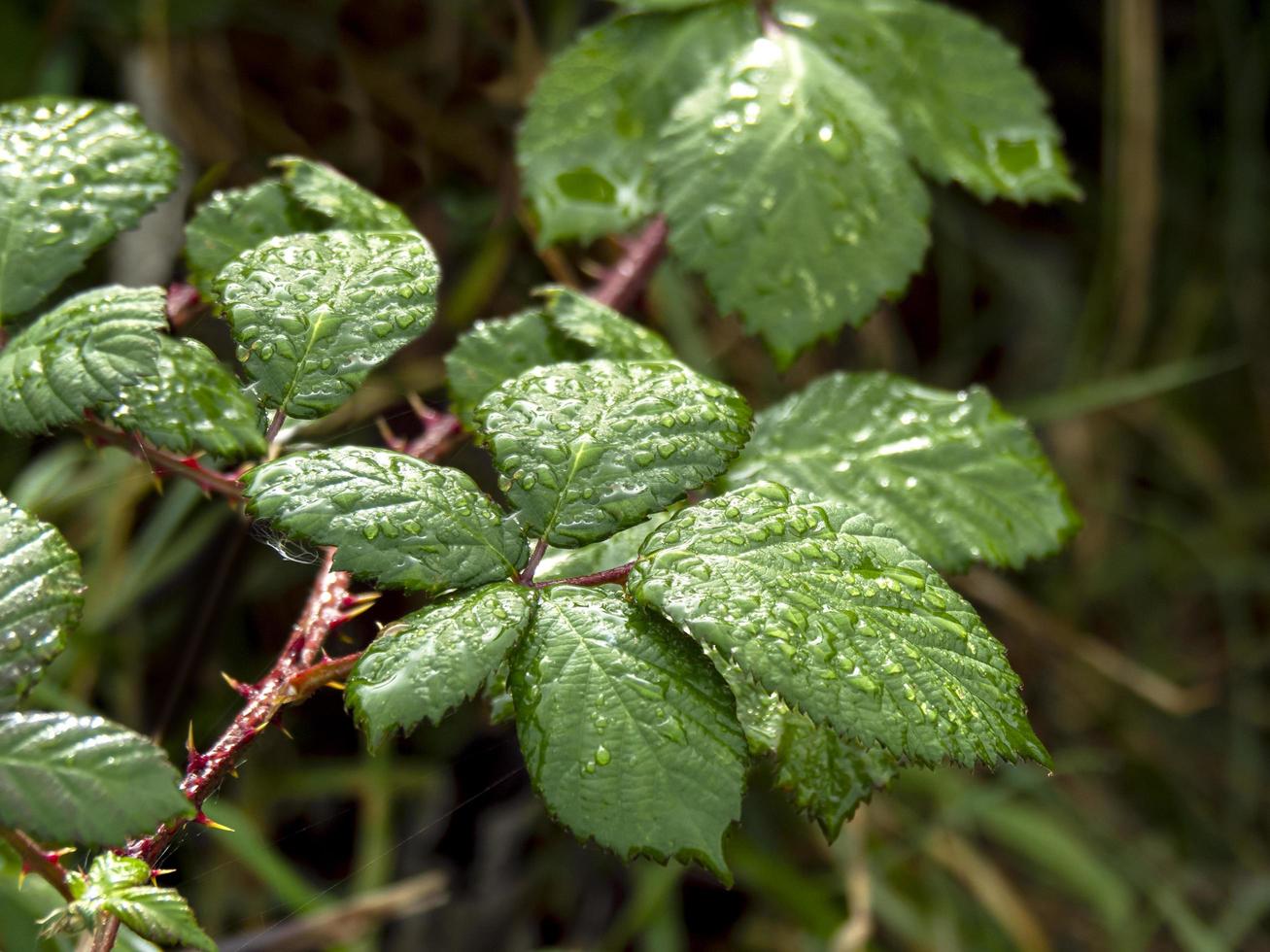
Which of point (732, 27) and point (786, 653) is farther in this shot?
point (732, 27)

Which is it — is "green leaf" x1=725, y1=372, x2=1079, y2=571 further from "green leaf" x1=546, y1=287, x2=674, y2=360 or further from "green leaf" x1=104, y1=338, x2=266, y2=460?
"green leaf" x1=104, y1=338, x2=266, y2=460

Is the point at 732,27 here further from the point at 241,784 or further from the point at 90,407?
the point at 241,784

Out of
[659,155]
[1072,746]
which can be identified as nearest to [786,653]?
[659,155]

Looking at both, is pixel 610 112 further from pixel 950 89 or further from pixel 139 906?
pixel 139 906

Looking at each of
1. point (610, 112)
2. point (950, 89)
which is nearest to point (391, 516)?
point (610, 112)

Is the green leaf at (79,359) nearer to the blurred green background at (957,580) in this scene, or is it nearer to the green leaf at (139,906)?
the green leaf at (139,906)

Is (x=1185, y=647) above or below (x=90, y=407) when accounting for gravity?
below

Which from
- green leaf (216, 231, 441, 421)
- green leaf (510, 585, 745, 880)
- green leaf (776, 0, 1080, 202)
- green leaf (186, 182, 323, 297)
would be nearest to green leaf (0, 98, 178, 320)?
green leaf (186, 182, 323, 297)
